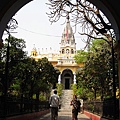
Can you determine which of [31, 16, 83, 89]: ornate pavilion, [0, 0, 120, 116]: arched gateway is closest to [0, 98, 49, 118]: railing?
[0, 0, 120, 116]: arched gateway

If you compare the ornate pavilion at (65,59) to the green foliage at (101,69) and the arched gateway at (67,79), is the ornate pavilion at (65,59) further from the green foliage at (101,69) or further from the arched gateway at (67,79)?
the green foliage at (101,69)

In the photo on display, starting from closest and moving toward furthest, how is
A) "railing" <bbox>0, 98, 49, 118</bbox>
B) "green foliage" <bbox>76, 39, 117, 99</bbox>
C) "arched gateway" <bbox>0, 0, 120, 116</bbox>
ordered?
"arched gateway" <bbox>0, 0, 120, 116</bbox> < "railing" <bbox>0, 98, 49, 118</bbox> < "green foliage" <bbox>76, 39, 117, 99</bbox>

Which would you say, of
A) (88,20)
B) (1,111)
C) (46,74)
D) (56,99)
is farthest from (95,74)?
(1,111)

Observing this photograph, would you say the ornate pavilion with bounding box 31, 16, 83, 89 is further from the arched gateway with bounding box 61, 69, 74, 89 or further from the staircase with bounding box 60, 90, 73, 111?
the staircase with bounding box 60, 90, 73, 111

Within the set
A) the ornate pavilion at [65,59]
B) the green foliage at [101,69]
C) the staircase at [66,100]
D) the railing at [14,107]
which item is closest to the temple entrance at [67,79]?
the ornate pavilion at [65,59]

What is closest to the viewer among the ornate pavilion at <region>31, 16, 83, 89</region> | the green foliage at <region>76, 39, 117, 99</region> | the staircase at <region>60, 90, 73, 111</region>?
the green foliage at <region>76, 39, 117, 99</region>

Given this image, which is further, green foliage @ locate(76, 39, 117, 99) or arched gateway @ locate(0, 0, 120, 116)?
green foliage @ locate(76, 39, 117, 99)

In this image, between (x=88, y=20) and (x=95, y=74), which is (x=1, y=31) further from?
(x=95, y=74)

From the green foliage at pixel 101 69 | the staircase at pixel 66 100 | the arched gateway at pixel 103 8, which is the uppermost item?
the arched gateway at pixel 103 8

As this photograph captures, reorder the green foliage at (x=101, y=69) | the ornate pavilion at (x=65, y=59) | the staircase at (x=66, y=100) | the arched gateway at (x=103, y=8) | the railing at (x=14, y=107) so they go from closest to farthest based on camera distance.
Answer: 1. the arched gateway at (x=103, y=8)
2. the railing at (x=14, y=107)
3. the green foliage at (x=101, y=69)
4. the staircase at (x=66, y=100)
5. the ornate pavilion at (x=65, y=59)

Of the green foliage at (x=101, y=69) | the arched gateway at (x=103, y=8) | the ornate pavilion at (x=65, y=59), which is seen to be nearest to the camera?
the arched gateway at (x=103, y=8)

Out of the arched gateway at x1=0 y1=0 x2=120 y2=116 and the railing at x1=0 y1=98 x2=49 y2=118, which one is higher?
the arched gateway at x1=0 y1=0 x2=120 y2=116

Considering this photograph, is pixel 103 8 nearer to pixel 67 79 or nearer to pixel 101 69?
pixel 101 69

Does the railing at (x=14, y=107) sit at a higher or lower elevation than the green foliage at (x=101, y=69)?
lower
